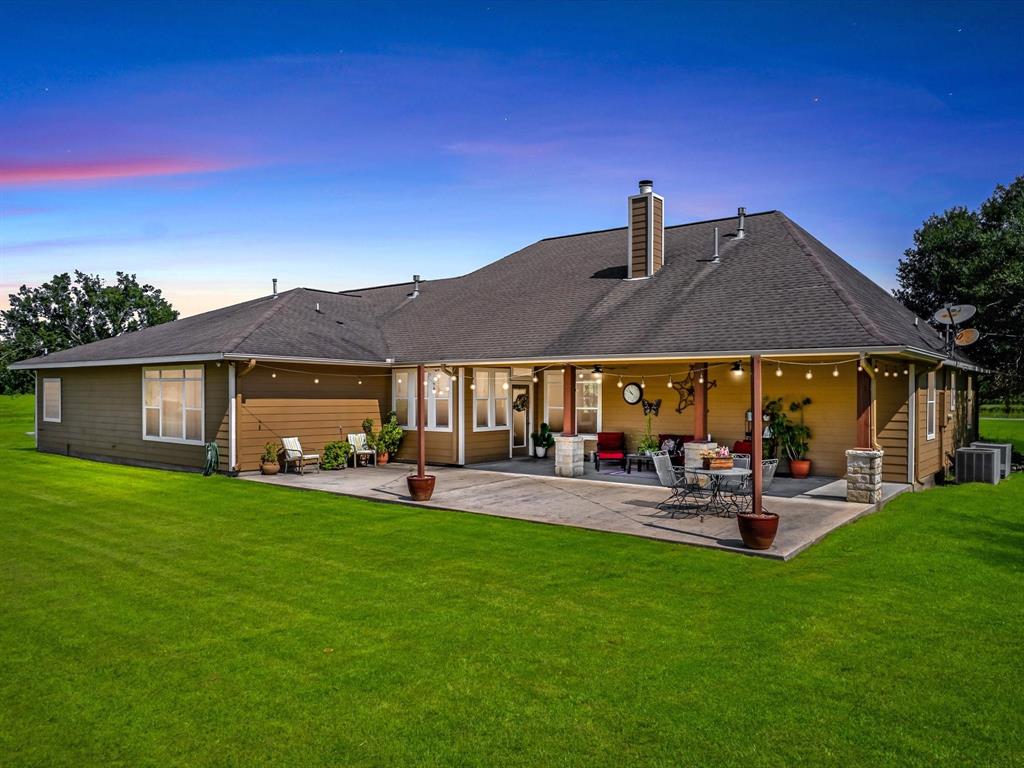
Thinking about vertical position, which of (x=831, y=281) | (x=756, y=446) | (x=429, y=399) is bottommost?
(x=756, y=446)

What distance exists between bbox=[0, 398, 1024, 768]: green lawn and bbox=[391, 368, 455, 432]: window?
27.0ft

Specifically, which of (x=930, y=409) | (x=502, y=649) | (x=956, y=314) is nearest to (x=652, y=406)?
(x=930, y=409)

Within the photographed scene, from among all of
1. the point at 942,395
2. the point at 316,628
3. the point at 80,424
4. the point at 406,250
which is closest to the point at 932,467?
the point at 942,395

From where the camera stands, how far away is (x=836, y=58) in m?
14.7

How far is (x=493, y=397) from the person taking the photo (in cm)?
1833

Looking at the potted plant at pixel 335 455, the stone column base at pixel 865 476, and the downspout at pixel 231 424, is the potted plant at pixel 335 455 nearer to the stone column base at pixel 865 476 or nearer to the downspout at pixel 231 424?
the downspout at pixel 231 424

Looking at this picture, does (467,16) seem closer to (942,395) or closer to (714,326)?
(714,326)

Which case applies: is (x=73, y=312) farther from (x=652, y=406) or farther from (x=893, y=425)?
(x=893, y=425)

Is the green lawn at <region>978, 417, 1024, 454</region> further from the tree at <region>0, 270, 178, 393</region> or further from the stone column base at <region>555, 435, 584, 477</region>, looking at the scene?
the tree at <region>0, 270, 178, 393</region>

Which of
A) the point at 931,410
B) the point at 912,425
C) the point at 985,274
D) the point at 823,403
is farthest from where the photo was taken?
the point at 985,274

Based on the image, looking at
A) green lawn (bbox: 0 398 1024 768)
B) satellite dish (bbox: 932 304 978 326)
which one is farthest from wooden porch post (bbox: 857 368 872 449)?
satellite dish (bbox: 932 304 978 326)

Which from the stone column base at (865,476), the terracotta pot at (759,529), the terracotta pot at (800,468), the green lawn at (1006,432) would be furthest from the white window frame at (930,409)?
the green lawn at (1006,432)

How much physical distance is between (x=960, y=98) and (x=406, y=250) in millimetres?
19104

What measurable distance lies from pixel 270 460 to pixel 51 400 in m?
12.7
